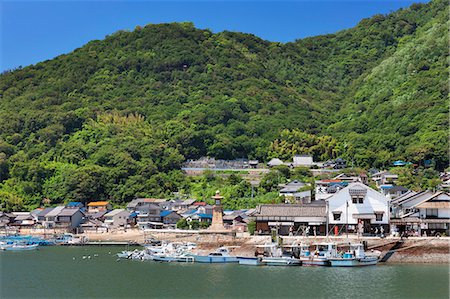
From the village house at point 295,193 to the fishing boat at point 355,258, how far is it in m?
16.1

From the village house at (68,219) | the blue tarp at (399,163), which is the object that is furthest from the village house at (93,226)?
the blue tarp at (399,163)

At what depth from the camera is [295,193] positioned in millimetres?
51156

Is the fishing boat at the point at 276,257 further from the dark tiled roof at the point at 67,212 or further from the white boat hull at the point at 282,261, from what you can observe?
the dark tiled roof at the point at 67,212

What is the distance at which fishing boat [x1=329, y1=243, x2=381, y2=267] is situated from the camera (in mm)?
29359

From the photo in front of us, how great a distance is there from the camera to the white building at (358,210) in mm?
34562

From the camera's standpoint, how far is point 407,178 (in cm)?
5541

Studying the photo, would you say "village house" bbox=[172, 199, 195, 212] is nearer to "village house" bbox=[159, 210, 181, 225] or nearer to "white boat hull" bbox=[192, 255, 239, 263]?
"village house" bbox=[159, 210, 181, 225]

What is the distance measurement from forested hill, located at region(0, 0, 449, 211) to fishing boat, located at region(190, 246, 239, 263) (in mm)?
29309

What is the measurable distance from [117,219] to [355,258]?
28.9 m

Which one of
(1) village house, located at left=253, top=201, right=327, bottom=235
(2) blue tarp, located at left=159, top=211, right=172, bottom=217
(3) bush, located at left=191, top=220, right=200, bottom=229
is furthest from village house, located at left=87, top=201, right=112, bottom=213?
(1) village house, located at left=253, top=201, right=327, bottom=235

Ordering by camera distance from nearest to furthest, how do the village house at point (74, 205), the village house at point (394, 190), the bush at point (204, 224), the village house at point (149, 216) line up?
the bush at point (204, 224) < the village house at point (149, 216) < the village house at point (394, 190) < the village house at point (74, 205)

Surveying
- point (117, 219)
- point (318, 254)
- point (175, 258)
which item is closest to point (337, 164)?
point (117, 219)

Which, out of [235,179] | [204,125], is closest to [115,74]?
[204,125]

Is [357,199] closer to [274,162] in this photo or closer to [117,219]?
[117,219]
